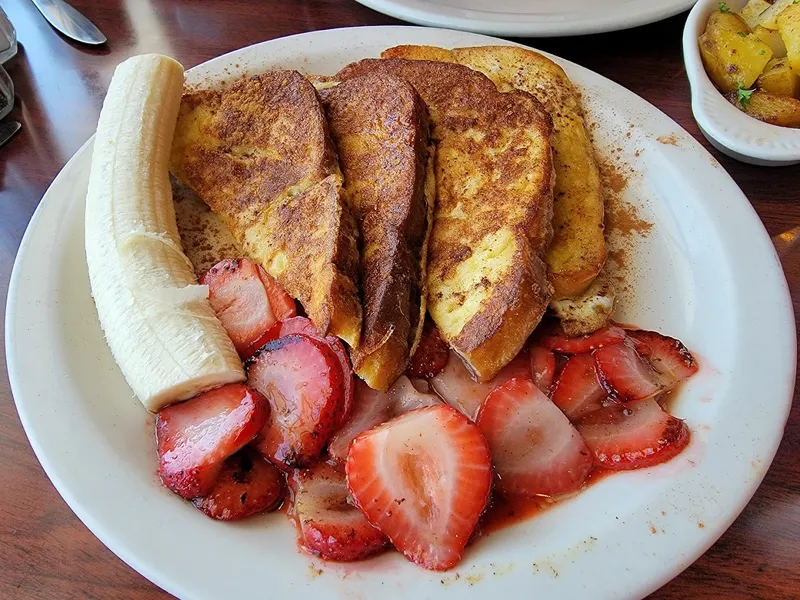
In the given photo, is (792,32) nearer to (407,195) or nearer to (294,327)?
(407,195)

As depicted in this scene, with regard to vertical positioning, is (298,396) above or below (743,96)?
below

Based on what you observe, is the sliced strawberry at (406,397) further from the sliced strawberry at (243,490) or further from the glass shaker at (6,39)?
the glass shaker at (6,39)

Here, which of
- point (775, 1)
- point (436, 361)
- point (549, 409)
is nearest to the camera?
point (549, 409)

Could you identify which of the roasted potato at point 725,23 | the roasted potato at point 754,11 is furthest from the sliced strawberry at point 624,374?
the roasted potato at point 754,11

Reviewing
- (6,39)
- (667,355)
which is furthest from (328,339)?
(6,39)

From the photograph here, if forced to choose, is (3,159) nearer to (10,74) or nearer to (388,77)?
(10,74)

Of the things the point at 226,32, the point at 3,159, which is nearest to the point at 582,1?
the point at 226,32

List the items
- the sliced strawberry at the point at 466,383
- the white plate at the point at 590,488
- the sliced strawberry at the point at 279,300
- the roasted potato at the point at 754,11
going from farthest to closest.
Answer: the roasted potato at the point at 754,11, the sliced strawberry at the point at 279,300, the sliced strawberry at the point at 466,383, the white plate at the point at 590,488
